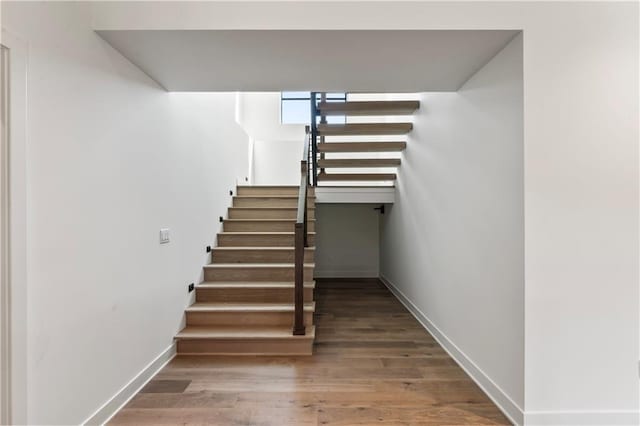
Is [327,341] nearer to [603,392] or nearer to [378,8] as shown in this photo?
[603,392]

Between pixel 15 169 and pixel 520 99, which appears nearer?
pixel 15 169

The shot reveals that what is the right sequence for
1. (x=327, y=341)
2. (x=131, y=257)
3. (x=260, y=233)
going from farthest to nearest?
1. (x=260, y=233)
2. (x=327, y=341)
3. (x=131, y=257)

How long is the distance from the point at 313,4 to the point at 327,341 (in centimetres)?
254

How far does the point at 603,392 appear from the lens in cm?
174

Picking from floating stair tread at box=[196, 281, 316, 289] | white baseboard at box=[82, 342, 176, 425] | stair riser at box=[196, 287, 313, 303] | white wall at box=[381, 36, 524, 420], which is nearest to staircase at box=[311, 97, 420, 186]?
white wall at box=[381, 36, 524, 420]

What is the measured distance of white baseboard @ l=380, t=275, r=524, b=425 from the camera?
71.9 inches

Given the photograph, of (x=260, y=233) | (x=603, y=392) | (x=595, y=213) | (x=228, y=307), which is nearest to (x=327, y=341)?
(x=228, y=307)

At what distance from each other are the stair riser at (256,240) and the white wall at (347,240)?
85.8 inches

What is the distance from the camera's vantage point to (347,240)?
6.17 metres

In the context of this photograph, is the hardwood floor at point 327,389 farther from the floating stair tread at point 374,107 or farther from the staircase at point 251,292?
the floating stair tread at point 374,107

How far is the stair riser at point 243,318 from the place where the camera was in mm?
2926

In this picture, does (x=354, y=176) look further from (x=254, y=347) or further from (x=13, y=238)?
(x=13, y=238)

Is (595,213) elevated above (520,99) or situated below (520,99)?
below

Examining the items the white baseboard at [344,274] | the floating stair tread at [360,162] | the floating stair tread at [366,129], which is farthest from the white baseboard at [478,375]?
the white baseboard at [344,274]
